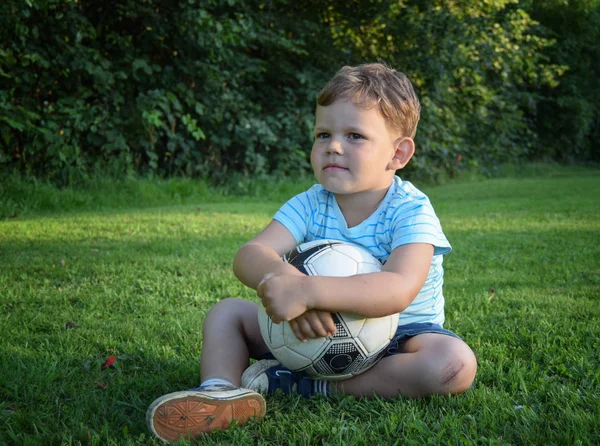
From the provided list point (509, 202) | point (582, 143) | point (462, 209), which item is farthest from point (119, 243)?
point (582, 143)

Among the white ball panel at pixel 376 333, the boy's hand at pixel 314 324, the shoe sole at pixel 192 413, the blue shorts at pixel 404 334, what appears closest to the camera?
the shoe sole at pixel 192 413

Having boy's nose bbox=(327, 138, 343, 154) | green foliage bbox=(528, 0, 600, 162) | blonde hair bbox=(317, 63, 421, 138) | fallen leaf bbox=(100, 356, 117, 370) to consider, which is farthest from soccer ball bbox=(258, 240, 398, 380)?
green foliage bbox=(528, 0, 600, 162)

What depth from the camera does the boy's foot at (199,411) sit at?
1979mm

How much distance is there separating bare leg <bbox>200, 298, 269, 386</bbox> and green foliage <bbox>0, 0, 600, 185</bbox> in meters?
6.72

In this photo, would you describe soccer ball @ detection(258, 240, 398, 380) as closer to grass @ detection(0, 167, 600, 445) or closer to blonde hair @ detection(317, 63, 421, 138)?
grass @ detection(0, 167, 600, 445)

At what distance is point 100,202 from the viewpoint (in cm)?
883

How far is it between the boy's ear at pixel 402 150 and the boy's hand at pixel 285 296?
0.75 m

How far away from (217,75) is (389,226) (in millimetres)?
9321

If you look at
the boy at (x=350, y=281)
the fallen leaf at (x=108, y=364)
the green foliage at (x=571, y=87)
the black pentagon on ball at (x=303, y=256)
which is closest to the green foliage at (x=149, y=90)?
the fallen leaf at (x=108, y=364)

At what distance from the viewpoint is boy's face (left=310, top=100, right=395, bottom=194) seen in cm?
240

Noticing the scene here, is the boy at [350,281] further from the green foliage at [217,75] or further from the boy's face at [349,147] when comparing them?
the green foliage at [217,75]

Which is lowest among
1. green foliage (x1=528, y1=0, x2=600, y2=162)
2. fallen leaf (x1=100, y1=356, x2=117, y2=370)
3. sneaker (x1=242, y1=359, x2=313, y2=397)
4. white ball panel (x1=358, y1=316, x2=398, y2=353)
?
fallen leaf (x1=100, y1=356, x2=117, y2=370)

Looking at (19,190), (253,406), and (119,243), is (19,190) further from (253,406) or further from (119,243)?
(253,406)

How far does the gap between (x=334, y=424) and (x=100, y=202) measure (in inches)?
292
